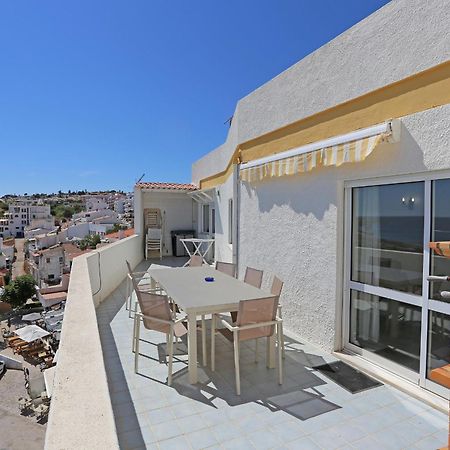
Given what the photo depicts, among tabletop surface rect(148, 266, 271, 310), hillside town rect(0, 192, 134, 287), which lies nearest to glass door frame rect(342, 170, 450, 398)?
tabletop surface rect(148, 266, 271, 310)

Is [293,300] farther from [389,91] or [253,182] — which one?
[389,91]

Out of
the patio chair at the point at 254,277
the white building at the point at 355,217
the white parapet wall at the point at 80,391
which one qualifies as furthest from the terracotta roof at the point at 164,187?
the white parapet wall at the point at 80,391

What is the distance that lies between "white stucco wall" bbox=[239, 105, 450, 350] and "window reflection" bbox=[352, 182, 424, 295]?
317 mm

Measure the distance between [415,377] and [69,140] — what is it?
56.6m

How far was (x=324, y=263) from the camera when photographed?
6.67 meters

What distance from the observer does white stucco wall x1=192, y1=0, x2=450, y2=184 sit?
4660 mm

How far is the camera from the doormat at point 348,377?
5203 mm

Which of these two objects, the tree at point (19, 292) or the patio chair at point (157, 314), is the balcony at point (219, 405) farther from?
the tree at point (19, 292)

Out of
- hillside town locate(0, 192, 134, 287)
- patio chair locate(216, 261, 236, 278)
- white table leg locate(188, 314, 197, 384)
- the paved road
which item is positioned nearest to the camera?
white table leg locate(188, 314, 197, 384)

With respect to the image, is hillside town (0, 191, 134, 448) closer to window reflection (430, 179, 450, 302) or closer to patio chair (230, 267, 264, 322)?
patio chair (230, 267, 264, 322)

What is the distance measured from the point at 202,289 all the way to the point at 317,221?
2920mm

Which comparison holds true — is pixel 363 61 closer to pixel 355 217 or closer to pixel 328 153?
pixel 328 153

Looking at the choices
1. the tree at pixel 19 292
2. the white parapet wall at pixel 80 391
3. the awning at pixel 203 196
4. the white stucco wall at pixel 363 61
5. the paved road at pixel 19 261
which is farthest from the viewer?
the paved road at pixel 19 261

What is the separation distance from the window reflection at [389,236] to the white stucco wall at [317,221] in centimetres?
32
